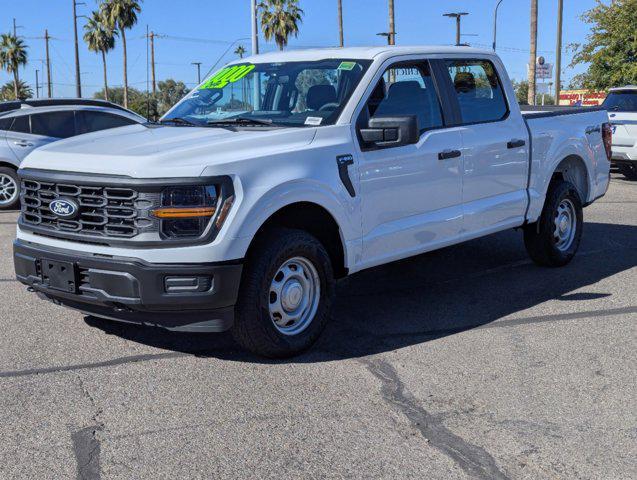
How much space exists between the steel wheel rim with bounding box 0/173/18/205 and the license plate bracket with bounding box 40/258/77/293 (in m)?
8.09

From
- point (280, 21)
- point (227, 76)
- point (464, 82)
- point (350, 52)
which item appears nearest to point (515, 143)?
point (464, 82)

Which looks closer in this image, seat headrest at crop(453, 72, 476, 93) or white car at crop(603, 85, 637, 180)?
seat headrest at crop(453, 72, 476, 93)

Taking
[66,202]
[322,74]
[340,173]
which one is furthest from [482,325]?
[66,202]

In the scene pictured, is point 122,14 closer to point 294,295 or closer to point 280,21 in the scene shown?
point 280,21

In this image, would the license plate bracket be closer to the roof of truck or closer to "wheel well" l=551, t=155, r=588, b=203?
the roof of truck

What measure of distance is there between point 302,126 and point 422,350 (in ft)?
5.52

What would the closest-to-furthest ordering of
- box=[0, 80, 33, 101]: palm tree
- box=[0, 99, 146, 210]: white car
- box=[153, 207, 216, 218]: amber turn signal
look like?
1. box=[153, 207, 216, 218]: amber turn signal
2. box=[0, 99, 146, 210]: white car
3. box=[0, 80, 33, 101]: palm tree

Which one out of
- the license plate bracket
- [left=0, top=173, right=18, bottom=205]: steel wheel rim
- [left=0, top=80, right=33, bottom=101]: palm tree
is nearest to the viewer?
the license plate bracket

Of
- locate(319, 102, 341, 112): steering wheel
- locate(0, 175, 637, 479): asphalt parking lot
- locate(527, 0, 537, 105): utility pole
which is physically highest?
locate(527, 0, 537, 105): utility pole

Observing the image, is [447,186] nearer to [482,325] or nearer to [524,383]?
[482,325]

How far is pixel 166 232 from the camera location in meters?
4.62

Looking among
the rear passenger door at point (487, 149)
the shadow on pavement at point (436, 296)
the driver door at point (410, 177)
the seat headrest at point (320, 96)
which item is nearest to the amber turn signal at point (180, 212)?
the shadow on pavement at point (436, 296)

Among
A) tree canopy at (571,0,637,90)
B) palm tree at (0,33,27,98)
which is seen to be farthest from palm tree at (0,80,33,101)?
tree canopy at (571,0,637,90)

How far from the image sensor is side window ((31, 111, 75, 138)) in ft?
41.6
